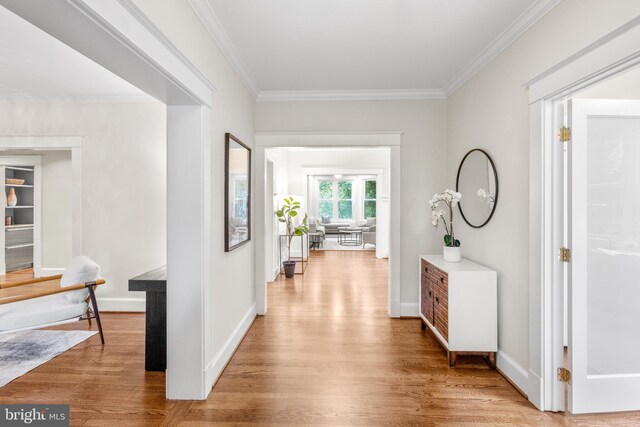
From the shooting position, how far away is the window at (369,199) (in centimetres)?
1146

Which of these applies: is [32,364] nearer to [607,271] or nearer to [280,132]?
[280,132]

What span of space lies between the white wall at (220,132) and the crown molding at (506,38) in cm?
223

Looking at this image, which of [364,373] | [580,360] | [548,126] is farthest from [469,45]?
[364,373]

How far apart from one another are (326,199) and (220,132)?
9543mm

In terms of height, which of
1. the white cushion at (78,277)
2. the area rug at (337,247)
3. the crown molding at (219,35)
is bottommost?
the area rug at (337,247)

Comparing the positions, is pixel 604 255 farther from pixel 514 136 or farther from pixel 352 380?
pixel 352 380

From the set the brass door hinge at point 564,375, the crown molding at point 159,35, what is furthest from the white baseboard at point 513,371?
the crown molding at point 159,35

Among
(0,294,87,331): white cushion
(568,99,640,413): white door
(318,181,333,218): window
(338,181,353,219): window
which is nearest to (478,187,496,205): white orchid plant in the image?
(568,99,640,413): white door

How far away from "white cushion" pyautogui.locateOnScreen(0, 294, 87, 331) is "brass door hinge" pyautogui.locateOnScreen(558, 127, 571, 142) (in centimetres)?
404

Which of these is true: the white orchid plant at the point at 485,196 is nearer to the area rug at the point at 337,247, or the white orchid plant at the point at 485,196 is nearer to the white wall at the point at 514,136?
the white wall at the point at 514,136

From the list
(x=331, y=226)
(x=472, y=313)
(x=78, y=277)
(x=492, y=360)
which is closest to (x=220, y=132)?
(x=78, y=277)

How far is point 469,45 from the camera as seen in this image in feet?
A: 8.70

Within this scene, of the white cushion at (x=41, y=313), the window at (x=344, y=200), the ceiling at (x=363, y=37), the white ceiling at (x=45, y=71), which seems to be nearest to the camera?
the ceiling at (x=363, y=37)

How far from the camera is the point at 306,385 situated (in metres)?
2.34
